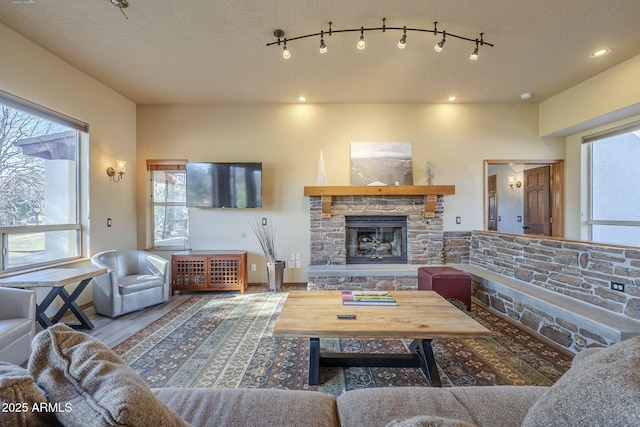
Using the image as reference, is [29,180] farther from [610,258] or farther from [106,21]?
[610,258]

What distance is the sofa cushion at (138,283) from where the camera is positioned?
10.1ft

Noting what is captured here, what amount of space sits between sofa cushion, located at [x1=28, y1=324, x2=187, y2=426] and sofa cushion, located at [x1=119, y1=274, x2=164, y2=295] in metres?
2.82

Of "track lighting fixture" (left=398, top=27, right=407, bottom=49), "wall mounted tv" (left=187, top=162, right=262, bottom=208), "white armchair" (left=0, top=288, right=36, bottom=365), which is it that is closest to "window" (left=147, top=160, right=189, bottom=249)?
"wall mounted tv" (left=187, top=162, right=262, bottom=208)

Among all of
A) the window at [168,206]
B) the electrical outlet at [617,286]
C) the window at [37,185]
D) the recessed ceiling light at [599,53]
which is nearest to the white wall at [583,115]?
the recessed ceiling light at [599,53]

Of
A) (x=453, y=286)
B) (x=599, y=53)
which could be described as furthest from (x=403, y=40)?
(x=453, y=286)

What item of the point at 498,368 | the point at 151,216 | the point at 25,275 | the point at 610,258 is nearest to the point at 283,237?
the point at 151,216

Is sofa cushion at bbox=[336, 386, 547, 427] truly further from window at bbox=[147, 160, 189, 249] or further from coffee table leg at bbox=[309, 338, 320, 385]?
window at bbox=[147, 160, 189, 249]

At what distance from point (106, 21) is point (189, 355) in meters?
3.14

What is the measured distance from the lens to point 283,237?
14.3ft

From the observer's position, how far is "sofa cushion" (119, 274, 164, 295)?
10.1ft

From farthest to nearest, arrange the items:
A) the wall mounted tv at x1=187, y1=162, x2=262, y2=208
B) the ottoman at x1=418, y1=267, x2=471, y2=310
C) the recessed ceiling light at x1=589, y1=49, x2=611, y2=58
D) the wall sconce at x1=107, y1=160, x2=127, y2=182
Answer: the wall mounted tv at x1=187, y1=162, x2=262, y2=208 < the wall sconce at x1=107, y1=160, x2=127, y2=182 < the ottoman at x1=418, y1=267, x2=471, y2=310 < the recessed ceiling light at x1=589, y1=49, x2=611, y2=58

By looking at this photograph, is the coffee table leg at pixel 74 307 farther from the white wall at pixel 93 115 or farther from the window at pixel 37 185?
the white wall at pixel 93 115

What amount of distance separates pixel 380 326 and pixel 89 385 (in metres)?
1.51

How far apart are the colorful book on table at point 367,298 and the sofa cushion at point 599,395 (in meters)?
1.44
